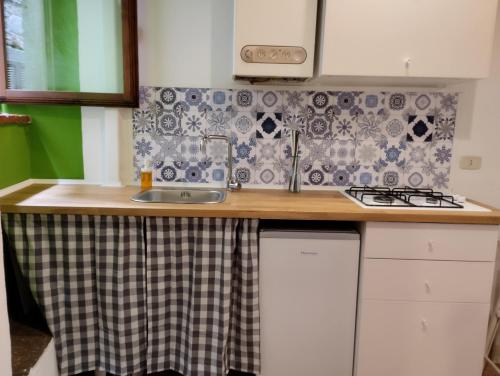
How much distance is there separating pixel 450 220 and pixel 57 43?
2112 millimetres

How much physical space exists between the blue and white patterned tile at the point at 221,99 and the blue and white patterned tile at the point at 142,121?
1.11 ft

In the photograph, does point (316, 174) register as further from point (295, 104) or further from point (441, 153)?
point (441, 153)

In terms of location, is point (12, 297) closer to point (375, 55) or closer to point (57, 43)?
point (57, 43)

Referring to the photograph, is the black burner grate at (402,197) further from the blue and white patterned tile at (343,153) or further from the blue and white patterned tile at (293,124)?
the blue and white patterned tile at (293,124)

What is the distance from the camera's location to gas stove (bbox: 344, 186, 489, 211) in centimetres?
173

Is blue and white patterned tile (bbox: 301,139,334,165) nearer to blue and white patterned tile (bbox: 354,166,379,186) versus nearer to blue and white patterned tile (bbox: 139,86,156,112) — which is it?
blue and white patterned tile (bbox: 354,166,379,186)

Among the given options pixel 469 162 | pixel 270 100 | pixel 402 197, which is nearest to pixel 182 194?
pixel 270 100

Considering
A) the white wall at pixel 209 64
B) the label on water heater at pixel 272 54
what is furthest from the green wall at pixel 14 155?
the label on water heater at pixel 272 54

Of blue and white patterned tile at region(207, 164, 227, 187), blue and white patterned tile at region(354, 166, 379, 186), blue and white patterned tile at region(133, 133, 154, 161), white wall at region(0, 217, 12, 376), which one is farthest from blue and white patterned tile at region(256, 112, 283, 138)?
white wall at region(0, 217, 12, 376)

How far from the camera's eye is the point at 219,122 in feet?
7.04

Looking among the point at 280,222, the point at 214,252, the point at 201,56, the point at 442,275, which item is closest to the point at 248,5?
the point at 201,56

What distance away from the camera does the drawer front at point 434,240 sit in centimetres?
164

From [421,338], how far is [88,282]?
4.96ft

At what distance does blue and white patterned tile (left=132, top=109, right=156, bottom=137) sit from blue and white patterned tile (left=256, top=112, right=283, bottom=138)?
0.59 meters
